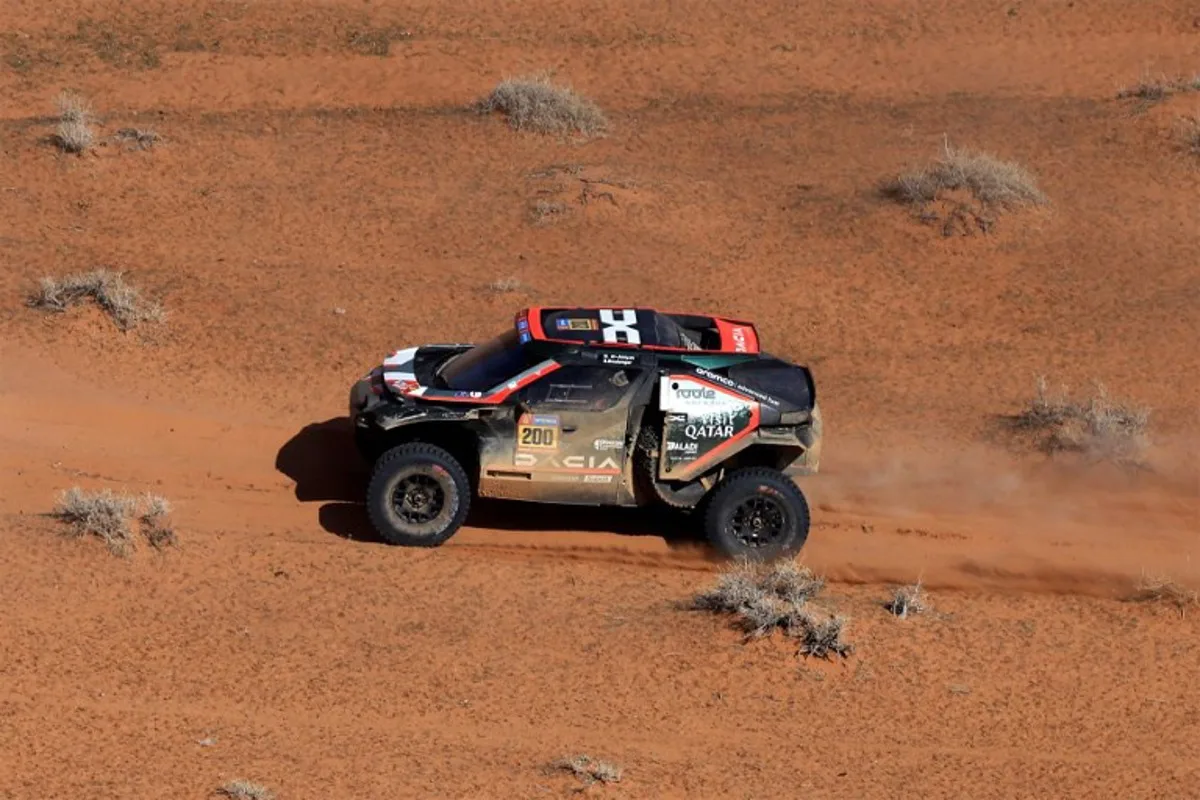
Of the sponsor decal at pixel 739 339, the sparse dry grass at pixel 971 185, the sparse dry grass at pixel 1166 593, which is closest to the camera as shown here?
the sparse dry grass at pixel 1166 593

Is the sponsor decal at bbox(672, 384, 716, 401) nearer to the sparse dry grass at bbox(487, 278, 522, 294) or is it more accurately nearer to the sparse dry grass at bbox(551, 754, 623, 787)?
the sparse dry grass at bbox(551, 754, 623, 787)

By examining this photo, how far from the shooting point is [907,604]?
1341 centimetres

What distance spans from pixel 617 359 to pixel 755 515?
5.52ft

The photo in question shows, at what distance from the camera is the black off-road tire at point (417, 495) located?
46.1ft

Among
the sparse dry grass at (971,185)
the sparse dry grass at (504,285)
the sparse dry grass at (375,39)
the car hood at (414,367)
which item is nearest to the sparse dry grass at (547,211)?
the sparse dry grass at (504,285)

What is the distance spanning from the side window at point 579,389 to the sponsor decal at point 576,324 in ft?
1.45

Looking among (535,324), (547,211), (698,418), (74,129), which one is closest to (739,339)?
(698,418)

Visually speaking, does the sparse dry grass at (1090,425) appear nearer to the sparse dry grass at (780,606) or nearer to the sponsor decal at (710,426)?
the sponsor decal at (710,426)

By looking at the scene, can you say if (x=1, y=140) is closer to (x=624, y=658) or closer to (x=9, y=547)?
(x=9, y=547)

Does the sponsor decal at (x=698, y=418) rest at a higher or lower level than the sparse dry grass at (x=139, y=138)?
lower

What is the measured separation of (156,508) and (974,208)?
11.1m

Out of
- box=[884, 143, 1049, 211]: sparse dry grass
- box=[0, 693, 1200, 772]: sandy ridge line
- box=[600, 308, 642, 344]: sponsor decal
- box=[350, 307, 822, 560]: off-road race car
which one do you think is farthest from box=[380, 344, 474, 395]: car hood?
box=[884, 143, 1049, 211]: sparse dry grass

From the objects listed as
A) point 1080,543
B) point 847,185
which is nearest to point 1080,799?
point 1080,543

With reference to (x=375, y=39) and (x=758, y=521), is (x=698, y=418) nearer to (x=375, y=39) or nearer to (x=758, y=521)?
(x=758, y=521)
